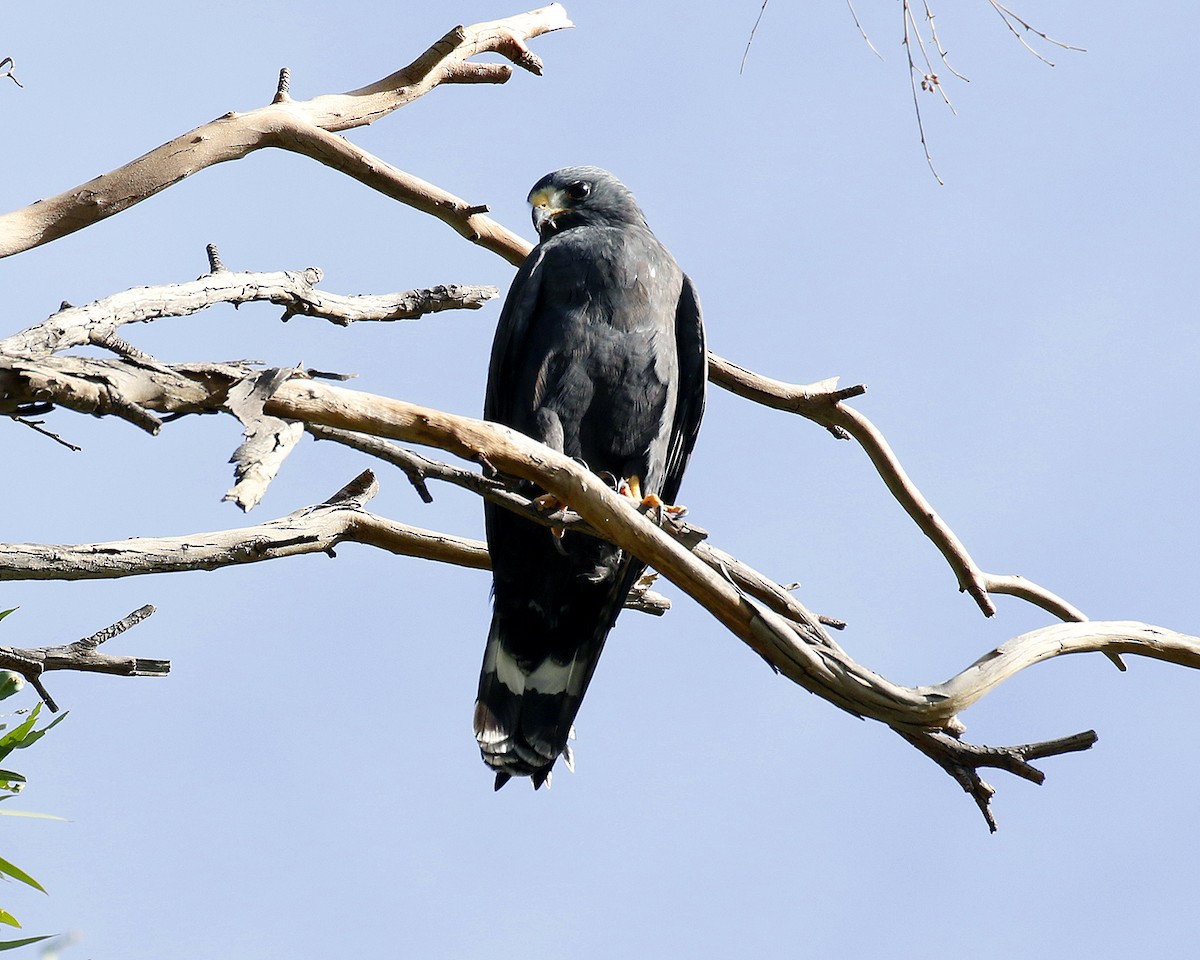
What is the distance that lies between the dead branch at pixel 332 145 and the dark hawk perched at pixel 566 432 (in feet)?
1.83

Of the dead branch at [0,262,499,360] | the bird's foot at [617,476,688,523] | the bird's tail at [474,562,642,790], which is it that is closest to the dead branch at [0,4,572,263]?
the dead branch at [0,262,499,360]

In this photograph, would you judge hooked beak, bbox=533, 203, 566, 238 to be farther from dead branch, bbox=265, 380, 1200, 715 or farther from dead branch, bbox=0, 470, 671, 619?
dead branch, bbox=265, 380, 1200, 715

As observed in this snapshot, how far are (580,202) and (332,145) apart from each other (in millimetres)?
1099

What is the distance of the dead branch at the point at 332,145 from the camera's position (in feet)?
13.0

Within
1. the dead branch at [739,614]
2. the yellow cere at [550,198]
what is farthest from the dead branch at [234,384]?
the yellow cere at [550,198]

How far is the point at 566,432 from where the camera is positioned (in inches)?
177

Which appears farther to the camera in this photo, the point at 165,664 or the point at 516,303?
the point at 516,303

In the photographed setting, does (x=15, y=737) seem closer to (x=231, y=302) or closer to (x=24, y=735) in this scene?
(x=24, y=735)

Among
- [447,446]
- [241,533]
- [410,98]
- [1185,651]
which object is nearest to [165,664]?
[241,533]

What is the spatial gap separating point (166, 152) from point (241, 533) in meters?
1.32

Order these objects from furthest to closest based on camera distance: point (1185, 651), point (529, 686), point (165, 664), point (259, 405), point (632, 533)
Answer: point (529, 686), point (165, 664), point (1185, 651), point (632, 533), point (259, 405)

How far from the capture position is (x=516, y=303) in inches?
183

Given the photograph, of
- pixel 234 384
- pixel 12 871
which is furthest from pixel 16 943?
pixel 234 384

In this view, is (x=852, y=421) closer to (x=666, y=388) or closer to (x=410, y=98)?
(x=666, y=388)
